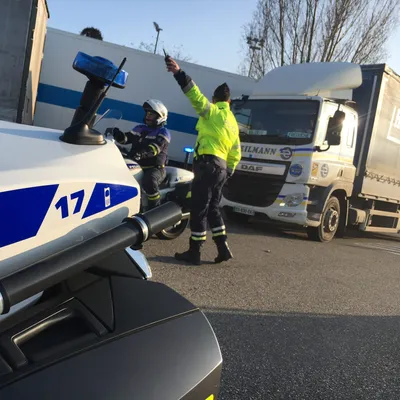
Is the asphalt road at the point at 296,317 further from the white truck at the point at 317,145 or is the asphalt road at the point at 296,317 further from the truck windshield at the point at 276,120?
the truck windshield at the point at 276,120

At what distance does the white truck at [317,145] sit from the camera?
761 centimetres

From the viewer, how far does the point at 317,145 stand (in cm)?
755

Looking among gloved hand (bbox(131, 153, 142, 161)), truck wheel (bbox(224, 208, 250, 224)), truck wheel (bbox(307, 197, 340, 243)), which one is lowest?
truck wheel (bbox(224, 208, 250, 224))

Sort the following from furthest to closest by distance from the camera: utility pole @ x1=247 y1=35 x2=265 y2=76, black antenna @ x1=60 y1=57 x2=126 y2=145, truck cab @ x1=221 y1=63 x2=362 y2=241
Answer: utility pole @ x1=247 y1=35 x2=265 y2=76 < truck cab @ x1=221 y1=63 x2=362 y2=241 < black antenna @ x1=60 y1=57 x2=126 y2=145

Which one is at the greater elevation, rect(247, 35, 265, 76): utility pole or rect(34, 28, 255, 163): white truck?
rect(247, 35, 265, 76): utility pole

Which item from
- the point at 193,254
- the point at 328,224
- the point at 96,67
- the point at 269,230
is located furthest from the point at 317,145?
the point at 96,67

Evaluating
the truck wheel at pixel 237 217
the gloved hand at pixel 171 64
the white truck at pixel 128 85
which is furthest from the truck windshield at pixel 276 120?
the gloved hand at pixel 171 64

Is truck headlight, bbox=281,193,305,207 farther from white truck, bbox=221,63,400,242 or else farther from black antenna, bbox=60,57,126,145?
black antenna, bbox=60,57,126,145

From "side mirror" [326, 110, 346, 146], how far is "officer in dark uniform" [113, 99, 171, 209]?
302cm

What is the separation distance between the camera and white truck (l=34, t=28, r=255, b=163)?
1165cm

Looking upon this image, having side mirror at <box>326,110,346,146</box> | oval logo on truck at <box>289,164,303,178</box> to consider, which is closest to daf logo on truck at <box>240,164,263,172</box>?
oval logo on truck at <box>289,164,303,178</box>

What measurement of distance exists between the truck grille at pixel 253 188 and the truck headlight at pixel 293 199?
0.67 feet

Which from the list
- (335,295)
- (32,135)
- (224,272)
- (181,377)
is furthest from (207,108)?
(181,377)

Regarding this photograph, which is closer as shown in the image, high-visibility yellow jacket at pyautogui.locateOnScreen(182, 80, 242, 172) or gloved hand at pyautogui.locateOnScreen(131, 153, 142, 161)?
high-visibility yellow jacket at pyautogui.locateOnScreen(182, 80, 242, 172)
